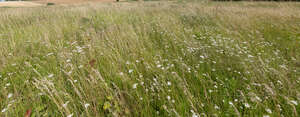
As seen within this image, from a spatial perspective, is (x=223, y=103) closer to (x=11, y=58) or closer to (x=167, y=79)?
(x=167, y=79)

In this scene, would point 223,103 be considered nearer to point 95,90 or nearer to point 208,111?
point 208,111

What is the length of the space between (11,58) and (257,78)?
472cm

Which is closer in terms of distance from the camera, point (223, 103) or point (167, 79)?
point (223, 103)

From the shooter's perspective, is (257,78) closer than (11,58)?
Yes

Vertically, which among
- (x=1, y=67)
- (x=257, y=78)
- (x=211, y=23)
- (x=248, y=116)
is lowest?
(x=248, y=116)

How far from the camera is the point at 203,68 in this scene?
235 cm

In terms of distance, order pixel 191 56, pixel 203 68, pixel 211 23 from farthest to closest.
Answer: pixel 211 23, pixel 191 56, pixel 203 68

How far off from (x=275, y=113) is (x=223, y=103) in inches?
19.7

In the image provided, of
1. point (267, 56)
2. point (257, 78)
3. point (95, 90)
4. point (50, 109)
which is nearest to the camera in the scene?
point (50, 109)

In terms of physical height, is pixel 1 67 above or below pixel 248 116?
above

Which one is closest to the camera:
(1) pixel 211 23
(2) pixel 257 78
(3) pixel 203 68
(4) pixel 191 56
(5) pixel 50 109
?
(5) pixel 50 109

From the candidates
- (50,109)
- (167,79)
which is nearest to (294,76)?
(167,79)

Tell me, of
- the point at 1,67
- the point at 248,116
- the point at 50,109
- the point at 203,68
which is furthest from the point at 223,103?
the point at 1,67

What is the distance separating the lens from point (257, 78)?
2.00 metres
